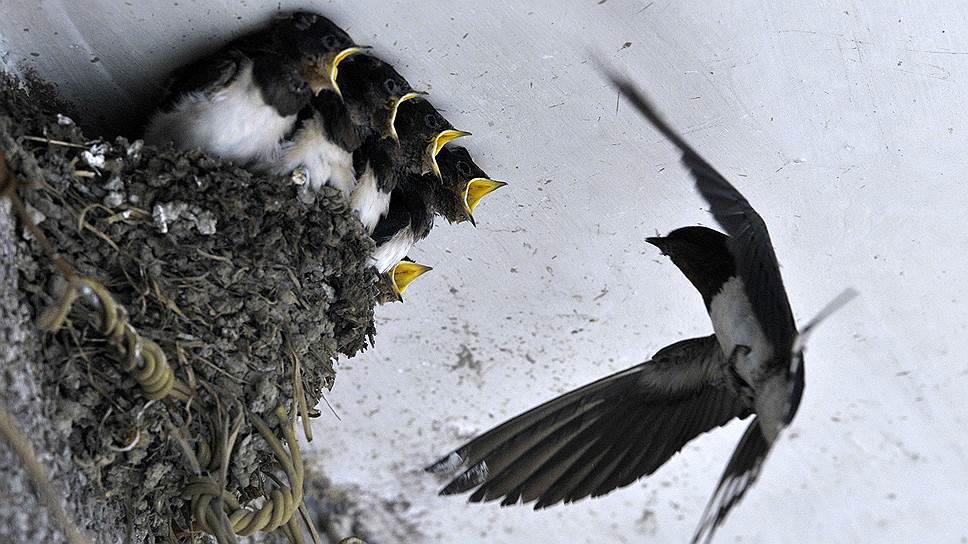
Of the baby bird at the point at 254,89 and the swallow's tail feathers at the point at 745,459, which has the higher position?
the baby bird at the point at 254,89

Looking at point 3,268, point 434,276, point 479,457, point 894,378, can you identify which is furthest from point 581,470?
point 3,268

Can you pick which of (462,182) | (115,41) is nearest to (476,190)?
(462,182)

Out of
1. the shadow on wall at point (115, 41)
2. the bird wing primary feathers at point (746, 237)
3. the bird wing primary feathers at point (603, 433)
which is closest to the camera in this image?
the bird wing primary feathers at point (746, 237)

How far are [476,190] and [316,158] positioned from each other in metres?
0.37

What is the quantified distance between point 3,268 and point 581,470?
1.17m

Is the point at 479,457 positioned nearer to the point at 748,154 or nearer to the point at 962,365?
the point at 748,154

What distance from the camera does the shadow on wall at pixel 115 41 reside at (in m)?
1.87

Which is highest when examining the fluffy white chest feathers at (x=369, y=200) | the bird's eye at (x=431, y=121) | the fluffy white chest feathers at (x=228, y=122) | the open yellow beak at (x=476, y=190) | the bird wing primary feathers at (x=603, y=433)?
the bird's eye at (x=431, y=121)

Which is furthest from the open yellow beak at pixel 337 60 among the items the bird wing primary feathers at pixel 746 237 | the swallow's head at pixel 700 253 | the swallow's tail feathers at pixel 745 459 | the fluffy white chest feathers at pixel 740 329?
the swallow's tail feathers at pixel 745 459

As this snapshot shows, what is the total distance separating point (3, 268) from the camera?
150 centimetres

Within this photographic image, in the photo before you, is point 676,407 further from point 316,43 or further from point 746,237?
point 316,43

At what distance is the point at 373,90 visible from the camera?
6.71ft

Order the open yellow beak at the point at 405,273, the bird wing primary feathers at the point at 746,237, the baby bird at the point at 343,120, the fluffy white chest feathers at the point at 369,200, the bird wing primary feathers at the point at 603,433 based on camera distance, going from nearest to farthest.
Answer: the bird wing primary feathers at the point at 746,237 < the baby bird at the point at 343,120 < the fluffy white chest feathers at the point at 369,200 < the bird wing primary feathers at the point at 603,433 < the open yellow beak at the point at 405,273

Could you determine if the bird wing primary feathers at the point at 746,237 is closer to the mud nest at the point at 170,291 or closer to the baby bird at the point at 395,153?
the baby bird at the point at 395,153
